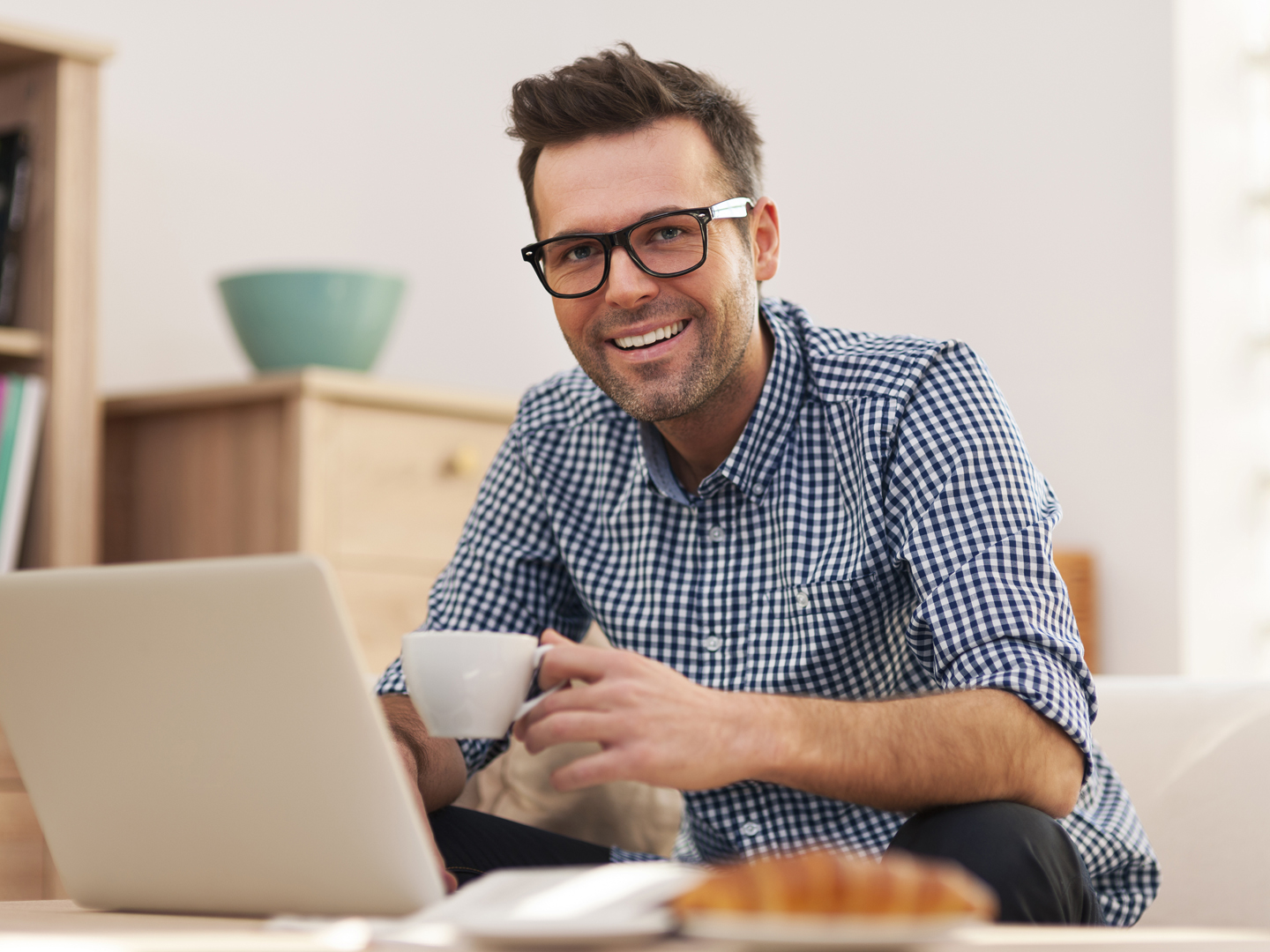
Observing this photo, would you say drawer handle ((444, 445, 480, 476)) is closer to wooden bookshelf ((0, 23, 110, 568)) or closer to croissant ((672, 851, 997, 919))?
wooden bookshelf ((0, 23, 110, 568))

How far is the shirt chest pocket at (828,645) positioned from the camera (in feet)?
4.33

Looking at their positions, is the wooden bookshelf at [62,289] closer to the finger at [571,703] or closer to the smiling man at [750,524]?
the smiling man at [750,524]

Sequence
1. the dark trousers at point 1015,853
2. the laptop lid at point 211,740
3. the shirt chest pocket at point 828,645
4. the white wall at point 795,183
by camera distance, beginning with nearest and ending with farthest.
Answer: the laptop lid at point 211,740
the dark trousers at point 1015,853
the shirt chest pocket at point 828,645
the white wall at point 795,183

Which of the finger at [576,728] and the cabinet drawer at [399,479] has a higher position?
the finger at [576,728]

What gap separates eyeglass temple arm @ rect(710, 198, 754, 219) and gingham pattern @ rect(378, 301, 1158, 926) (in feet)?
0.41

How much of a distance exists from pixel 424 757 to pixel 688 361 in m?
0.42

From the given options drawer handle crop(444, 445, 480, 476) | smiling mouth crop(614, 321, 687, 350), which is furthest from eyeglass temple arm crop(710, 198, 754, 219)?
drawer handle crop(444, 445, 480, 476)

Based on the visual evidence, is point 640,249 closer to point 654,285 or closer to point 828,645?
point 654,285

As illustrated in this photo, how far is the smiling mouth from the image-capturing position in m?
1.40

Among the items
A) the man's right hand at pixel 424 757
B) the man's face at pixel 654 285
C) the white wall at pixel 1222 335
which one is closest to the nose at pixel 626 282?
the man's face at pixel 654 285

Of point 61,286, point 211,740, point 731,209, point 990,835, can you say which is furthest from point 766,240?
point 61,286

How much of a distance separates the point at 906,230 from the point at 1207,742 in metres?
1.53

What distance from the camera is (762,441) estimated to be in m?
1.38

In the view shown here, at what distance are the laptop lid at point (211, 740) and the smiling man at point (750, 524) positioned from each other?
36 centimetres
